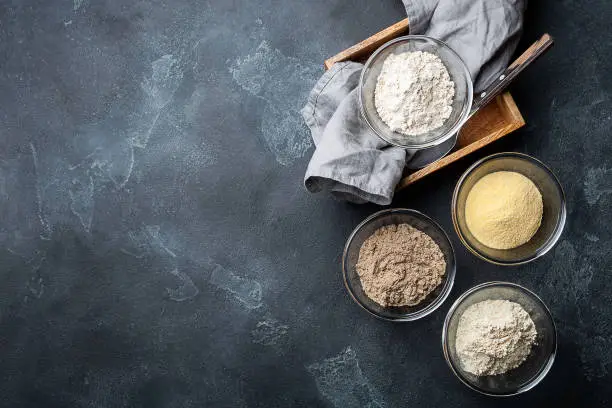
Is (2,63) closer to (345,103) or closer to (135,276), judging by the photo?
(135,276)

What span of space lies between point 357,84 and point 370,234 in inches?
17.5

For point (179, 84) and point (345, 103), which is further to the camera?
point (179, 84)

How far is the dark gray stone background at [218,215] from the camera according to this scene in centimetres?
174

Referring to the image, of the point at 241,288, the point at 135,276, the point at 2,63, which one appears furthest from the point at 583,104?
the point at 2,63

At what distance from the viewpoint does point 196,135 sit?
1802 mm

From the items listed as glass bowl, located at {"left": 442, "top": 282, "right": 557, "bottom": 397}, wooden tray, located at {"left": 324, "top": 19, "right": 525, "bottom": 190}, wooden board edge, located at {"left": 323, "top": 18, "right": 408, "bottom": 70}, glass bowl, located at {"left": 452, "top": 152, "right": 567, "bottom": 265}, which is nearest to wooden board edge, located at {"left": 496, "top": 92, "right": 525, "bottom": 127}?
wooden tray, located at {"left": 324, "top": 19, "right": 525, "bottom": 190}

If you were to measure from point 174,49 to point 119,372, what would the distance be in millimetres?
1025

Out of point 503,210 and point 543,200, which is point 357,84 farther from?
point 543,200

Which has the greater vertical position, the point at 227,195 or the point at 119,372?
the point at 227,195

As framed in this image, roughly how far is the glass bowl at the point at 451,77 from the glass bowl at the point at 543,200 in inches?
5.7

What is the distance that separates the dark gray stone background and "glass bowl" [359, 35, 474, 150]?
0.19 metres

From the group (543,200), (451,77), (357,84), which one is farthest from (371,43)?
(543,200)

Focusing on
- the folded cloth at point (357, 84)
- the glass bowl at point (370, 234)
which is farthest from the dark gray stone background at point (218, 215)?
the folded cloth at point (357, 84)

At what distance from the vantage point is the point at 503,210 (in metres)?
1.58
